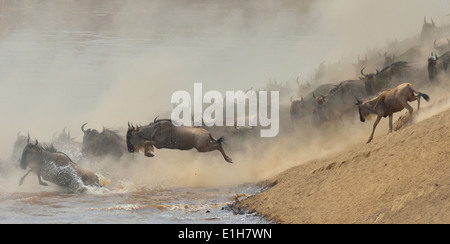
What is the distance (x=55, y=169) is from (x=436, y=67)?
29.6ft

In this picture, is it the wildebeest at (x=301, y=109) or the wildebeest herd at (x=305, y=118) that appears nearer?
the wildebeest herd at (x=305, y=118)

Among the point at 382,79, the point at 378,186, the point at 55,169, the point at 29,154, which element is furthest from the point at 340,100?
the point at 378,186

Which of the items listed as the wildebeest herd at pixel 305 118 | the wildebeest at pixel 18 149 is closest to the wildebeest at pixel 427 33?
the wildebeest herd at pixel 305 118

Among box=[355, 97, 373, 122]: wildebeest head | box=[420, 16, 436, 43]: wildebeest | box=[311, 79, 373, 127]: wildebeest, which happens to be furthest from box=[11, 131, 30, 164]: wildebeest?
box=[420, 16, 436, 43]: wildebeest

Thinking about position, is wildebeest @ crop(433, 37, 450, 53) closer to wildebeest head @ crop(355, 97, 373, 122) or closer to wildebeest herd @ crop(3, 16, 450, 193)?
wildebeest herd @ crop(3, 16, 450, 193)

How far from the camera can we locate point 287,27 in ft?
211

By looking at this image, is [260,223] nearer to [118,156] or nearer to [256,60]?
[118,156]

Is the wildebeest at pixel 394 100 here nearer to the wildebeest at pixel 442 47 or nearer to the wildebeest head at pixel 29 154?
the wildebeest at pixel 442 47

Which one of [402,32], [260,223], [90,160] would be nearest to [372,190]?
[260,223]

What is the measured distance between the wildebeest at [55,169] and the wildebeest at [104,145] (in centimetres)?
269

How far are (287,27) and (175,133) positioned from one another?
44.0 m

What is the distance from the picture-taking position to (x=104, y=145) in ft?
81.6

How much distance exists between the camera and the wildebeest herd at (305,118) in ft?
63.6
